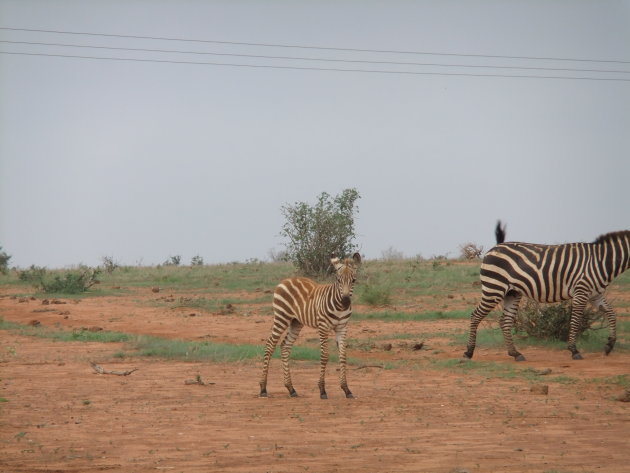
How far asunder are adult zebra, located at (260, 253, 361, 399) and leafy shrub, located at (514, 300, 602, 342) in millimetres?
6918

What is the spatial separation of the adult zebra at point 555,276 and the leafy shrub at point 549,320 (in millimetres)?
831

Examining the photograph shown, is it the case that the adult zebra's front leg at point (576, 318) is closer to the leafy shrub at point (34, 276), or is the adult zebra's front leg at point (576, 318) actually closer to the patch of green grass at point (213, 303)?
the patch of green grass at point (213, 303)

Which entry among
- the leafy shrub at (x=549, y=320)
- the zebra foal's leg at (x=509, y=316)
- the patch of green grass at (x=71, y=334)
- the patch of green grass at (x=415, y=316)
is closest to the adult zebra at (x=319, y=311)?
the zebra foal's leg at (x=509, y=316)

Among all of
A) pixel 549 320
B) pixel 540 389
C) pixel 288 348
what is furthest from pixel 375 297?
pixel 540 389

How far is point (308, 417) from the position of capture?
1124 cm

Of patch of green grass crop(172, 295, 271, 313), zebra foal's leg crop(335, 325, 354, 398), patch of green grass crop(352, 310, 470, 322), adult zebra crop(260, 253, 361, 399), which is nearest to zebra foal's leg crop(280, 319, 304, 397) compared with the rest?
adult zebra crop(260, 253, 361, 399)

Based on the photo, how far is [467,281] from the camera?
28.5 meters

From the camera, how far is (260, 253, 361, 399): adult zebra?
483 inches

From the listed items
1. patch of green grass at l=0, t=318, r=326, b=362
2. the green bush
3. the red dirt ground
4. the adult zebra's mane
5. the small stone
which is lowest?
the red dirt ground

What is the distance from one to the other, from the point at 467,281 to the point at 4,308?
13810mm

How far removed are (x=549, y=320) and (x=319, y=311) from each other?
7534 mm

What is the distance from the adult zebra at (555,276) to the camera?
56.1ft

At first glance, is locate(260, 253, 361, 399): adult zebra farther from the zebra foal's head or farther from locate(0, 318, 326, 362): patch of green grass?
locate(0, 318, 326, 362): patch of green grass

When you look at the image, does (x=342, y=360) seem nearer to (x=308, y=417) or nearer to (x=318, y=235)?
(x=308, y=417)
